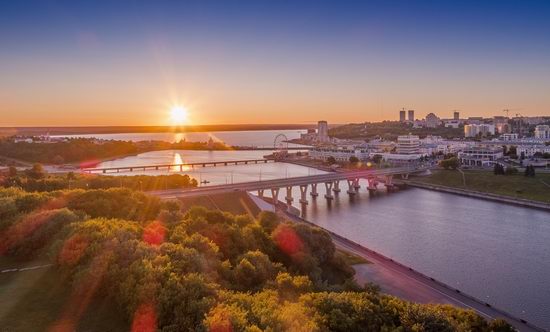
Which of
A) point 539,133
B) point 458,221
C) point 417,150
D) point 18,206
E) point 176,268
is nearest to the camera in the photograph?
point 176,268

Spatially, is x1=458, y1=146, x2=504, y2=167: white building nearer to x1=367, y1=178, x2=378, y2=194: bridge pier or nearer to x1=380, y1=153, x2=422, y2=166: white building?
x1=380, y1=153, x2=422, y2=166: white building

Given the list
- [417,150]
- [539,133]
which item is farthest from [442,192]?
[539,133]

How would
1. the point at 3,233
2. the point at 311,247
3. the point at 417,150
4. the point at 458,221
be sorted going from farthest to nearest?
the point at 417,150 → the point at 458,221 → the point at 311,247 → the point at 3,233

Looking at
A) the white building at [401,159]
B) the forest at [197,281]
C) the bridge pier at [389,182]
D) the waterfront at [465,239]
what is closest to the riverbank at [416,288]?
the waterfront at [465,239]

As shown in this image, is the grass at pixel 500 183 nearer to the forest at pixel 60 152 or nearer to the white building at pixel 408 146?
the white building at pixel 408 146

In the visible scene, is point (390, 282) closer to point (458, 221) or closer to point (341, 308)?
point (341, 308)

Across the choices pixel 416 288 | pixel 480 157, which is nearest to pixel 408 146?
pixel 480 157
